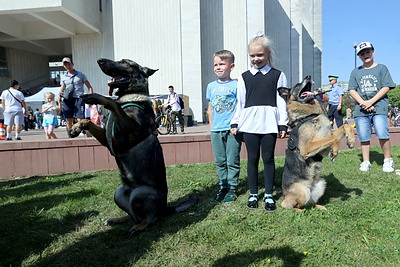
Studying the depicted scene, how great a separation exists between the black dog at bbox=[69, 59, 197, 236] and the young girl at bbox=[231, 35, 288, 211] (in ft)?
3.74

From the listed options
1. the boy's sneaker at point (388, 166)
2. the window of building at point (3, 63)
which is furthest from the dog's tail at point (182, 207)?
the window of building at point (3, 63)

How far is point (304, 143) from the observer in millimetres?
3332

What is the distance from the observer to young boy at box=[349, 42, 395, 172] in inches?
193

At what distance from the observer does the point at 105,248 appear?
278cm

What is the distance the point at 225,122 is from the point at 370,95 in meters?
2.97

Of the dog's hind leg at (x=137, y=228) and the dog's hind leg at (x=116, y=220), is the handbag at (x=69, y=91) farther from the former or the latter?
the dog's hind leg at (x=137, y=228)

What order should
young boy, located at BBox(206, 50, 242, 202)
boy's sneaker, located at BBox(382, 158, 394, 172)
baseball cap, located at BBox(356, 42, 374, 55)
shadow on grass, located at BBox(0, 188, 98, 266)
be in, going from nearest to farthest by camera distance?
shadow on grass, located at BBox(0, 188, 98, 266) < young boy, located at BBox(206, 50, 242, 202) < baseball cap, located at BBox(356, 42, 374, 55) < boy's sneaker, located at BBox(382, 158, 394, 172)

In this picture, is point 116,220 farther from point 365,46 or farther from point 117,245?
point 365,46

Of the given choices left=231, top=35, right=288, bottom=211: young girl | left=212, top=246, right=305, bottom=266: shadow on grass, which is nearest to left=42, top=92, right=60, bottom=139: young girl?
left=231, top=35, right=288, bottom=211: young girl

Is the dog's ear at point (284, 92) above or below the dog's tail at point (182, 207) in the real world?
above

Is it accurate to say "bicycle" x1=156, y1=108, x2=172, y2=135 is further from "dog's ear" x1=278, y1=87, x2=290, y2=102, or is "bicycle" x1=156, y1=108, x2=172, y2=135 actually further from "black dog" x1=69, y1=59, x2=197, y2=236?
"black dog" x1=69, y1=59, x2=197, y2=236

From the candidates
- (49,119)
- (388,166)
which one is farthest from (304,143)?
(49,119)

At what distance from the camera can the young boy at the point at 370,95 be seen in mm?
4894

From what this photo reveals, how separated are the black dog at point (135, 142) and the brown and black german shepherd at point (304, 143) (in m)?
1.57
